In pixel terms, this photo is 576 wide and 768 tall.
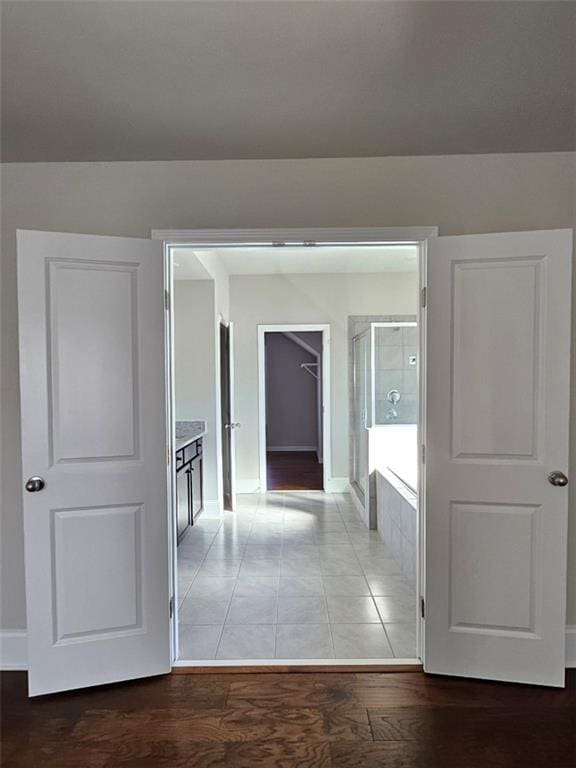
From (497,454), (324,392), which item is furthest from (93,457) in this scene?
(324,392)

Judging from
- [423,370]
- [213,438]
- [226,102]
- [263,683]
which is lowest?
[263,683]

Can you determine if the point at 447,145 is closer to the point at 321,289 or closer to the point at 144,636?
the point at 144,636

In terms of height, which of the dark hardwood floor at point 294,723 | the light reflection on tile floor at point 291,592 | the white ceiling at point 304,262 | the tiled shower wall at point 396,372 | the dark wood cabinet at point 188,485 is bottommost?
the light reflection on tile floor at point 291,592

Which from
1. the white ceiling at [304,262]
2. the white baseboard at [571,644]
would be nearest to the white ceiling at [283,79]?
the white ceiling at [304,262]

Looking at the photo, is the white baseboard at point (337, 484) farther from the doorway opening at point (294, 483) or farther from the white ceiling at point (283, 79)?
the white ceiling at point (283, 79)

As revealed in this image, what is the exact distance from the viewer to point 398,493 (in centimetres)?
346

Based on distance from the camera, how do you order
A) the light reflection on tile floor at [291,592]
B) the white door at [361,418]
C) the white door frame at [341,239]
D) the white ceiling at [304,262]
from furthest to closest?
the white door at [361,418]
the white ceiling at [304,262]
the light reflection on tile floor at [291,592]
the white door frame at [341,239]

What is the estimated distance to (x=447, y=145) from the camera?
2.09 meters

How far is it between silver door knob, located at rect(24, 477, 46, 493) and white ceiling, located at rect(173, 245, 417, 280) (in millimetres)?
2447

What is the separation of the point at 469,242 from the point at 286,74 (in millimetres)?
1070

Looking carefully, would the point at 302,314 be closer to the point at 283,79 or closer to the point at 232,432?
the point at 232,432

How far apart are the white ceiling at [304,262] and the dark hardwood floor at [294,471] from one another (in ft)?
9.42

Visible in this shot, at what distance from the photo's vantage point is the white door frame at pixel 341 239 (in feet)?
7.14

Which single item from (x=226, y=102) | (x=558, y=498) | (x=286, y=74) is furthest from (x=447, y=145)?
(x=558, y=498)
